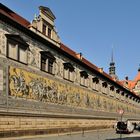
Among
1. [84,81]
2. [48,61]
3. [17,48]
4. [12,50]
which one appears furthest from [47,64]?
[84,81]

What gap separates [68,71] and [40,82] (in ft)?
24.3

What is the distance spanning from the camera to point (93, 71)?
43.4 m

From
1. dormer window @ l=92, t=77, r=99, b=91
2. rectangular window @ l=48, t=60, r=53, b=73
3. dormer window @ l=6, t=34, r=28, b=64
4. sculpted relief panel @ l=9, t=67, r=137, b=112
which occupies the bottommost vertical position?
sculpted relief panel @ l=9, t=67, r=137, b=112

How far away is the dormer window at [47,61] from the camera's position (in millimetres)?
29312

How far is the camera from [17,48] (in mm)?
25016

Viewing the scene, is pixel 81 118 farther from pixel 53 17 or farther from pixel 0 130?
pixel 0 130

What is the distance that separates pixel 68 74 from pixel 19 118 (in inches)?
456

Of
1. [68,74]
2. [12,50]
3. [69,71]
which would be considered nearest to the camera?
[12,50]

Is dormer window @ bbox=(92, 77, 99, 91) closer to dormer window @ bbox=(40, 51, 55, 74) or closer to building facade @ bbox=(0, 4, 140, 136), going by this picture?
building facade @ bbox=(0, 4, 140, 136)

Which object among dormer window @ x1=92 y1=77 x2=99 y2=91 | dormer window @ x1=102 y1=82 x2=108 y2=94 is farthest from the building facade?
dormer window @ x1=102 y1=82 x2=108 y2=94

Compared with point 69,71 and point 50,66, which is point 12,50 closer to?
point 50,66

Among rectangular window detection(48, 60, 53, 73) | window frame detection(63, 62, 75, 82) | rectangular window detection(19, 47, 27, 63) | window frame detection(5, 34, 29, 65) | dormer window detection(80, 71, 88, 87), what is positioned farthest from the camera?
dormer window detection(80, 71, 88, 87)

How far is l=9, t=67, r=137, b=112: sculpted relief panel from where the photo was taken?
80.2ft

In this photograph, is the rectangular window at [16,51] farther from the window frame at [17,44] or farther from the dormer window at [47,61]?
the dormer window at [47,61]
